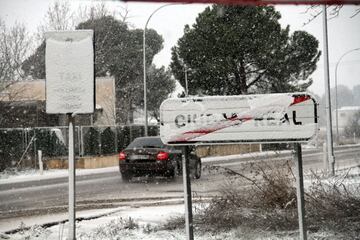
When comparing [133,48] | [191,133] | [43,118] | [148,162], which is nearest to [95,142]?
[43,118]

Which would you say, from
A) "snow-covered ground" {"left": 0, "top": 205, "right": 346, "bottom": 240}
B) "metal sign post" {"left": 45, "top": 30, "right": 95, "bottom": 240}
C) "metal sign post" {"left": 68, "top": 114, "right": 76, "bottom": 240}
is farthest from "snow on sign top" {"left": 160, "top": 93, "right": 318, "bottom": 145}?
"snow-covered ground" {"left": 0, "top": 205, "right": 346, "bottom": 240}

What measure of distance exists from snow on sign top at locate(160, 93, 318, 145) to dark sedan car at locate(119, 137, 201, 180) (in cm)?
1237

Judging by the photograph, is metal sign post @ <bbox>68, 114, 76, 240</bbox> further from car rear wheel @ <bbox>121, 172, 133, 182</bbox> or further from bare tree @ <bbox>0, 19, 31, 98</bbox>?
bare tree @ <bbox>0, 19, 31, 98</bbox>

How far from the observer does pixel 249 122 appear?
14.3 ft

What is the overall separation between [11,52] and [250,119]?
23769 millimetres

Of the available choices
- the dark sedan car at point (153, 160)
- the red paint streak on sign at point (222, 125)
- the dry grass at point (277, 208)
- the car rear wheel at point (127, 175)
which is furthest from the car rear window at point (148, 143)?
the red paint streak on sign at point (222, 125)

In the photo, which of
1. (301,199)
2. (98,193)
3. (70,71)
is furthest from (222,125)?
(98,193)

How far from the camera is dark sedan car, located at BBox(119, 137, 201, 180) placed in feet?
55.4

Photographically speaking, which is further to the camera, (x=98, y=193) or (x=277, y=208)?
(x=98, y=193)

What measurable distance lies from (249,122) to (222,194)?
320cm

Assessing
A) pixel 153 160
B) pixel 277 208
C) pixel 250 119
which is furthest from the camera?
pixel 153 160

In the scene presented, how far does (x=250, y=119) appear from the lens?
172 inches

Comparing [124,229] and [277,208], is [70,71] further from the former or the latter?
[277,208]

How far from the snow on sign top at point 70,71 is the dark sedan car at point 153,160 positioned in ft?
37.7
